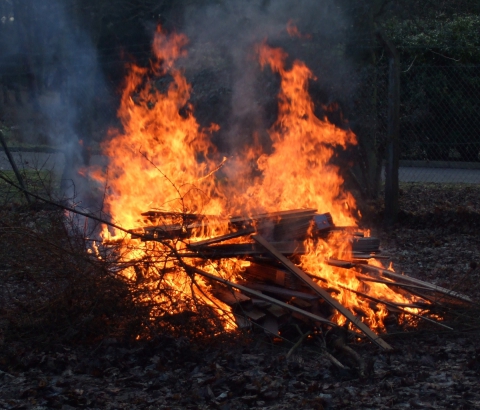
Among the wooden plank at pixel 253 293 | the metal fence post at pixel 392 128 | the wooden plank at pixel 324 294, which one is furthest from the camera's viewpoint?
the metal fence post at pixel 392 128

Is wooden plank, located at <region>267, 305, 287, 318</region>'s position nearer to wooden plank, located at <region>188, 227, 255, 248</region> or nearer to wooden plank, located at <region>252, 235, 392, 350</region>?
wooden plank, located at <region>252, 235, 392, 350</region>

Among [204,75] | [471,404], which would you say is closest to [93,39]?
[204,75]

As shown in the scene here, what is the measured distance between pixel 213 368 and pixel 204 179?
12.2 ft

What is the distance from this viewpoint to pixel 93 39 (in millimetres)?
10891

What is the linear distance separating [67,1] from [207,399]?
8970 mm

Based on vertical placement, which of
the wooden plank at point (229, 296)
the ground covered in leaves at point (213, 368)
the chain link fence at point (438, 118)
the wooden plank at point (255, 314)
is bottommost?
the ground covered in leaves at point (213, 368)

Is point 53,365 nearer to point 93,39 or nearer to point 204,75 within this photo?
point 204,75

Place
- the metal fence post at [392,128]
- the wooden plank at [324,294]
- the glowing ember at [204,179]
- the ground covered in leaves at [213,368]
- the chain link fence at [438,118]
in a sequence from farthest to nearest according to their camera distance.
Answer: the chain link fence at [438,118]
the metal fence post at [392,128]
the glowing ember at [204,179]
the wooden plank at [324,294]
the ground covered in leaves at [213,368]

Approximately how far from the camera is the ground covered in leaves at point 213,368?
400cm

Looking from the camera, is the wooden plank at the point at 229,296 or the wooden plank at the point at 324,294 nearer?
the wooden plank at the point at 324,294

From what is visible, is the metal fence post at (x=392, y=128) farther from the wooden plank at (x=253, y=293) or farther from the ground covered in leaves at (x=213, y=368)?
the wooden plank at (x=253, y=293)

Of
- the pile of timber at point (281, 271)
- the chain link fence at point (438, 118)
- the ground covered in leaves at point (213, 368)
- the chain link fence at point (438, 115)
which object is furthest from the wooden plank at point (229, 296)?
the chain link fence at point (438, 115)

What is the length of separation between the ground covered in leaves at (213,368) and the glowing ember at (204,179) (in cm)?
40

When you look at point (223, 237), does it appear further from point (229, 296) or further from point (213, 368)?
point (213, 368)
